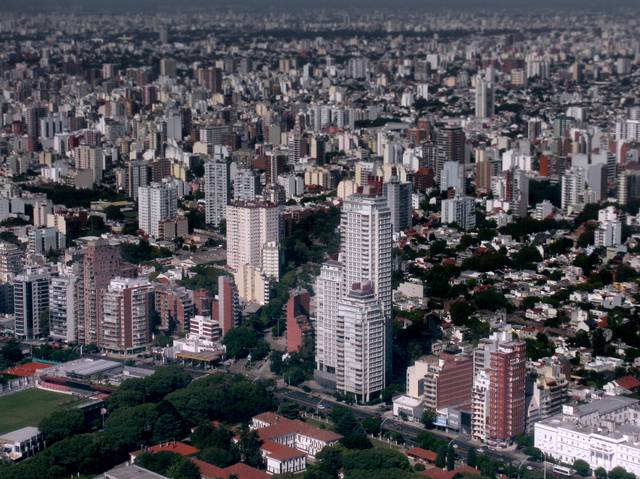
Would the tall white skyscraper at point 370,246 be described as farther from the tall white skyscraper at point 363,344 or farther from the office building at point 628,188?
the office building at point 628,188

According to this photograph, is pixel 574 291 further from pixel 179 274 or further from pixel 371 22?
pixel 371 22

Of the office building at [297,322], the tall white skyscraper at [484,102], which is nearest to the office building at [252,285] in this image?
the office building at [297,322]

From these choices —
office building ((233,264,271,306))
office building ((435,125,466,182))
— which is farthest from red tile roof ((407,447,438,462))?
office building ((435,125,466,182))

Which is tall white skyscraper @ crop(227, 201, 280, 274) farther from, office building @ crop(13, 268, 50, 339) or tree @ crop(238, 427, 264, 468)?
tree @ crop(238, 427, 264, 468)

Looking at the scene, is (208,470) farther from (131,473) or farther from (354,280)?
(354,280)

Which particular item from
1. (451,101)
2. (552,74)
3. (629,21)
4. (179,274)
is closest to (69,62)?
(451,101)

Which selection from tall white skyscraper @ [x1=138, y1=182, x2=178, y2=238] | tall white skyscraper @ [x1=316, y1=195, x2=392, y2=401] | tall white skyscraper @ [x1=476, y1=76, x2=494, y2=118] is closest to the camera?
tall white skyscraper @ [x1=316, y1=195, x2=392, y2=401]
